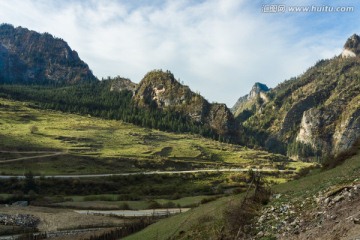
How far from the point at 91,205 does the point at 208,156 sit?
358 feet

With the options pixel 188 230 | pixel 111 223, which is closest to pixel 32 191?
pixel 111 223

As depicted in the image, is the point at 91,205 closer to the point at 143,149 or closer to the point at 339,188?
the point at 339,188

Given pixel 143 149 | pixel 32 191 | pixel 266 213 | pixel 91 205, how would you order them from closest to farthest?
pixel 266 213 < pixel 91 205 < pixel 32 191 < pixel 143 149

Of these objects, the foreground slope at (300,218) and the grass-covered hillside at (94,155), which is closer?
the foreground slope at (300,218)

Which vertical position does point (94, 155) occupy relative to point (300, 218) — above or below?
below

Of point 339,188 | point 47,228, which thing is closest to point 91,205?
point 47,228

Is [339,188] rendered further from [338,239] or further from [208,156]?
[208,156]

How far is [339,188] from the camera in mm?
19922

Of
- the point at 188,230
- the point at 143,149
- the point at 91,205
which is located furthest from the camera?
the point at 143,149

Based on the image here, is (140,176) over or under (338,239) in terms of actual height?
under

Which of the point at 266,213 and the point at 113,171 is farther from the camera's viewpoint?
the point at 113,171

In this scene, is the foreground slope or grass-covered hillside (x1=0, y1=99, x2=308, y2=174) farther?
grass-covered hillside (x1=0, y1=99, x2=308, y2=174)

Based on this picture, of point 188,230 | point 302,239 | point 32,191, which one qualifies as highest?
point 302,239

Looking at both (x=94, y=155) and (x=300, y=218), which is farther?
(x=94, y=155)
